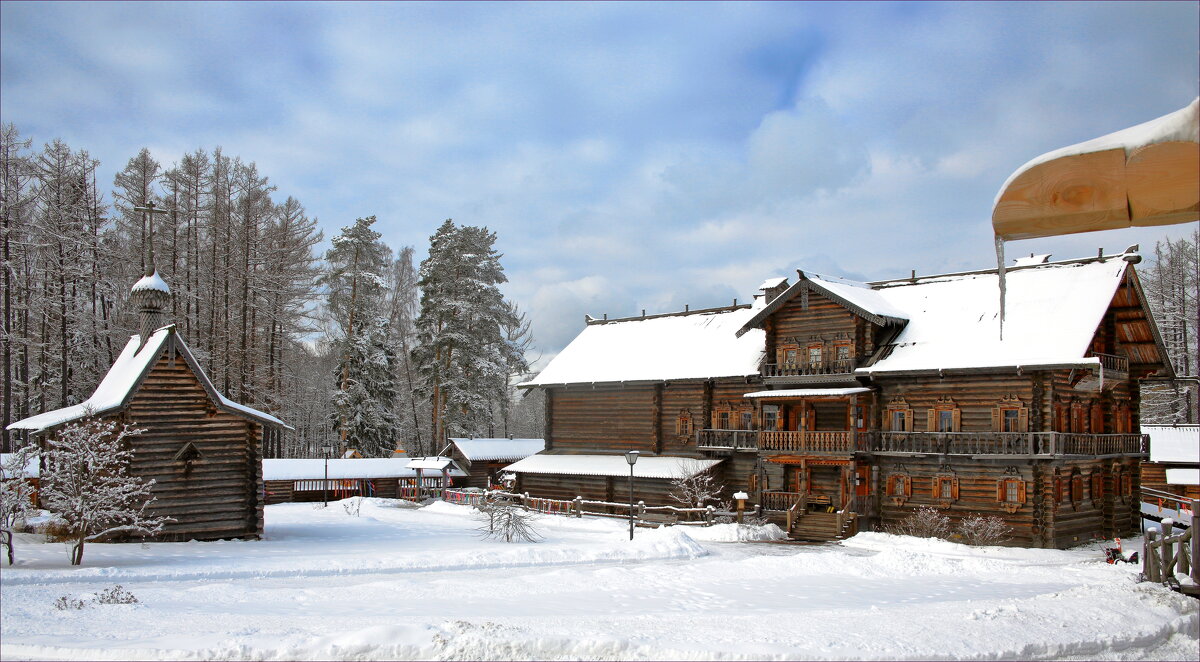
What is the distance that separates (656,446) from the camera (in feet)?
136

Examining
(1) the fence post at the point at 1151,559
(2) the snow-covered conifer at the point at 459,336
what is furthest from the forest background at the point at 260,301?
(1) the fence post at the point at 1151,559

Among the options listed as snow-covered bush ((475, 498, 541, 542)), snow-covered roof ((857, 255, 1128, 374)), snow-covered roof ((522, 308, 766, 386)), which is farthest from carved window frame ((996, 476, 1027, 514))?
snow-covered bush ((475, 498, 541, 542))

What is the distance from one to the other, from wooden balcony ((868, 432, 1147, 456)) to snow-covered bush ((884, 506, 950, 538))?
2223mm

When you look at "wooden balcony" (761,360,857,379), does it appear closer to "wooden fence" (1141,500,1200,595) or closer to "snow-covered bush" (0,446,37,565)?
"wooden fence" (1141,500,1200,595)

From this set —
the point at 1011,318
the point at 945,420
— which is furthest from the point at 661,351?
the point at 1011,318

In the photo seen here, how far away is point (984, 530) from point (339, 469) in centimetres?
3282

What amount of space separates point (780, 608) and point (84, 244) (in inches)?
1441

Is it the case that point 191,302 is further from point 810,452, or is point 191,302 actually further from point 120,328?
point 810,452

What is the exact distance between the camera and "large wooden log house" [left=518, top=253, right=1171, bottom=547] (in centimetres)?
3098

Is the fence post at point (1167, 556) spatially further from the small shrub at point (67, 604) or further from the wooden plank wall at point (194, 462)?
the wooden plank wall at point (194, 462)

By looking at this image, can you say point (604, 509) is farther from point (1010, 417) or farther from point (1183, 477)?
point (1183, 477)

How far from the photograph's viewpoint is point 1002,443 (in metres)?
30.8

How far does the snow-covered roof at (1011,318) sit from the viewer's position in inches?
1211

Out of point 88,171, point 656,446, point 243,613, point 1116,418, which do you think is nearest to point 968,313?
point 1116,418
